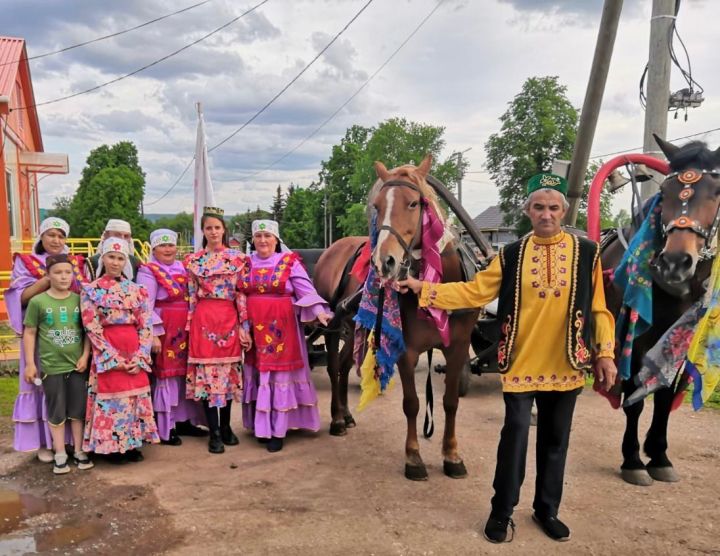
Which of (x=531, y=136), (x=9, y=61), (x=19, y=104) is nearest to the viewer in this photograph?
(x=9, y=61)

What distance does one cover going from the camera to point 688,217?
9.18ft

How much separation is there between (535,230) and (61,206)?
8255 cm

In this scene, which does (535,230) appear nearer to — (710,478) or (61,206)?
(710,478)

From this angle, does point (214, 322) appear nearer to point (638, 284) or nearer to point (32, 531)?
point (32, 531)

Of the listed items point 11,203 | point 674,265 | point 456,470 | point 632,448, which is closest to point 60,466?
point 456,470

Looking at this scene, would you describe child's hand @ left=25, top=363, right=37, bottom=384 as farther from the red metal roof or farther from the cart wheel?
the red metal roof

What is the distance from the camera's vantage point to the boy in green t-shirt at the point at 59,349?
3664 millimetres

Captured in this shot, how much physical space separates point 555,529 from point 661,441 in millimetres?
1299

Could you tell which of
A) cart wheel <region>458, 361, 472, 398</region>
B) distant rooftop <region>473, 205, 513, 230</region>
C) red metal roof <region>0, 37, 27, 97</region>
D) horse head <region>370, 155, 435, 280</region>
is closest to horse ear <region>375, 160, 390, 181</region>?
horse head <region>370, 155, 435, 280</region>

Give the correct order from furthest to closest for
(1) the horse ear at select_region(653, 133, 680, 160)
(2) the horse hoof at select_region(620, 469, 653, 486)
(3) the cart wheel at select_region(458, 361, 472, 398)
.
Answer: (3) the cart wheel at select_region(458, 361, 472, 398) → (2) the horse hoof at select_region(620, 469, 653, 486) → (1) the horse ear at select_region(653, 133, 680, 160)

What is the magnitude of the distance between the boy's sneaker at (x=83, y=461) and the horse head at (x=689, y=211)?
4074 millimetres

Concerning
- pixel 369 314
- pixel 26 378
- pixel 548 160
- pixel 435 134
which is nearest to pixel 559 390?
pixel 369 314

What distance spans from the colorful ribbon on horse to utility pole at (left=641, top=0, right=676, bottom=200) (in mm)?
3006

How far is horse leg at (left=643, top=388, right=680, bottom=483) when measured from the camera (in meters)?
3.55
